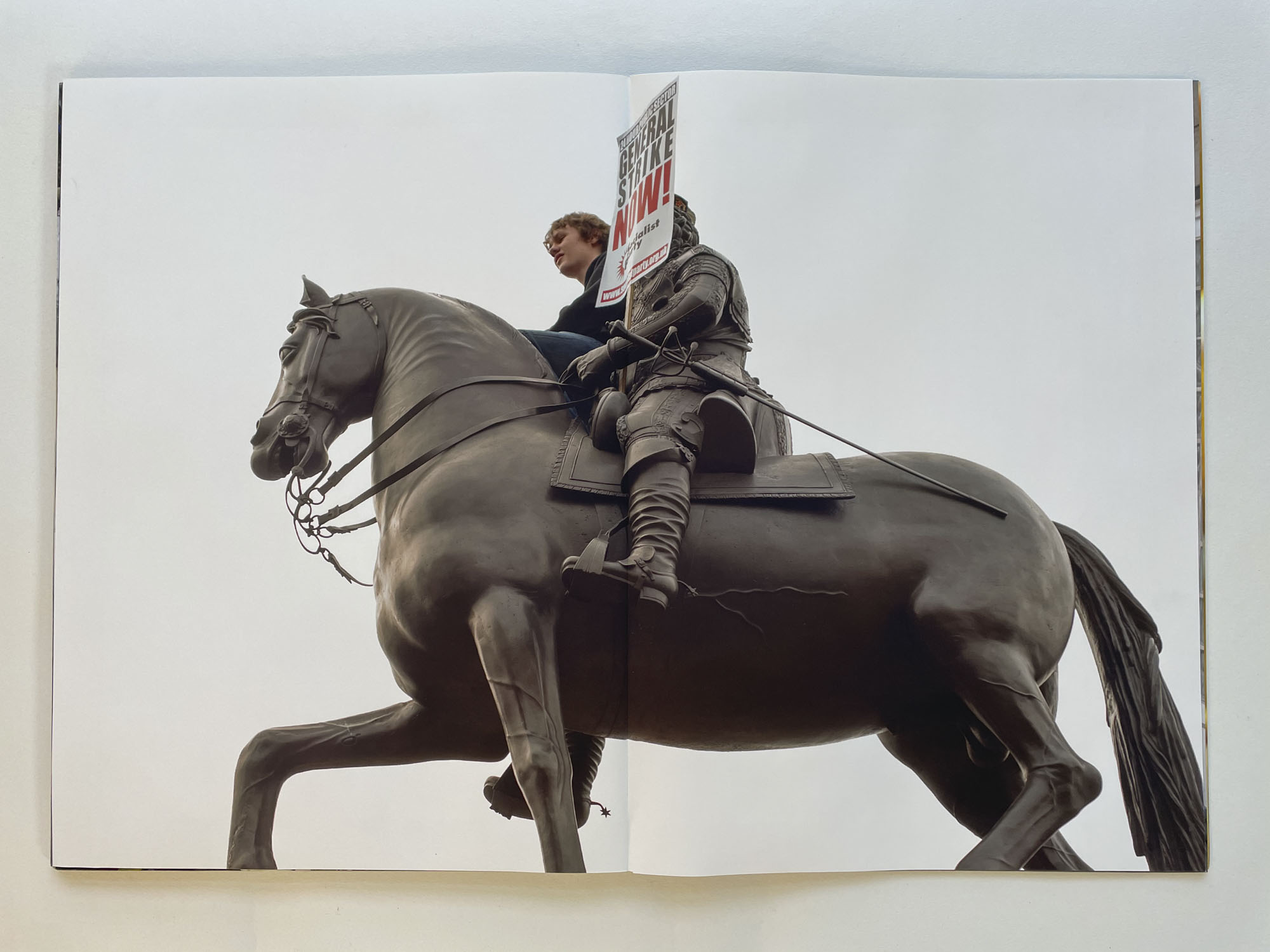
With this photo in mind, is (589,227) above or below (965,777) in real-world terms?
above

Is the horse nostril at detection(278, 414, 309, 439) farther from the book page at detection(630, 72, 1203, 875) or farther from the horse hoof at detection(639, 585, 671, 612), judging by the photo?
the book page at detection(630, 72, 1203, 875)

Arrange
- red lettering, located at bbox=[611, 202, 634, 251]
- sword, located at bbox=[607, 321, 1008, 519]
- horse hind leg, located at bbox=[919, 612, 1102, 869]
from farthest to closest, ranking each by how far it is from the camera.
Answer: red lettering, located at bbox=[611, 202, 634, 251] → sword, located at bbox=[607, 321, 1008, 519] → horse hind leg, located at bbox=[919, 612, 1102, 869]

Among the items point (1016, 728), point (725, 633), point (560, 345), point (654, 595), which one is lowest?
point (1016, 728)

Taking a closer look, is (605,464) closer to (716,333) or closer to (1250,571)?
(716,333)

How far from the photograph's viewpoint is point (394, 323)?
3.95 metres

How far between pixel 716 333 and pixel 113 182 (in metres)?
1.88

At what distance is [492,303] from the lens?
4078mm

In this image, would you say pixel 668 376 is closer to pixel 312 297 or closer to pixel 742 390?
pixel 742 390

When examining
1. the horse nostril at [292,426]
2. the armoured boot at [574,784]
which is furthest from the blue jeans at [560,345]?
the armoured boot at [574,784]

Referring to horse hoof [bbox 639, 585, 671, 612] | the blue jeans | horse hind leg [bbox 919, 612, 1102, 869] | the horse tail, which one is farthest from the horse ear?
the horse tail

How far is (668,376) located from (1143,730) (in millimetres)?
1664

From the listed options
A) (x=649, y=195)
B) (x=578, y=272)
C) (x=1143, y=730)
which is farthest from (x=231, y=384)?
(x=1143, y=730)

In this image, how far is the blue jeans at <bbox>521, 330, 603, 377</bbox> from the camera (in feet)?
13.2

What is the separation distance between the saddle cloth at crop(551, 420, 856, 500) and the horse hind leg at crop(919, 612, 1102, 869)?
0.43 m
